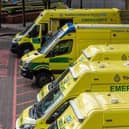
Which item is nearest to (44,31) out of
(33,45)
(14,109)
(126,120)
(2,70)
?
(33,45)

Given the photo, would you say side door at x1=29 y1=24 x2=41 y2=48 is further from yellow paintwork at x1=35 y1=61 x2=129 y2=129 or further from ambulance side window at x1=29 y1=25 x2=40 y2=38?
yellow paintwork at x1=35 y1=61 x2=129 y2=129

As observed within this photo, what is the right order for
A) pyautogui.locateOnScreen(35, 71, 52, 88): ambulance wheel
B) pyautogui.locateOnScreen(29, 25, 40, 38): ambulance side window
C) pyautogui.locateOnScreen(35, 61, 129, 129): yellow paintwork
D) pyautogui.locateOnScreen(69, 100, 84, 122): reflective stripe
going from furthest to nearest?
pyautogui.locateOnScreen(29, 25, 40, 38): ambulance side window, pyautogui.locateOnScreen(35, 71, 52, 88): ambulance wheel, pyautogui.locateOnScreen(35, 61, 129, 129): yellow paintwork, pyautogui.locateOnScreen(69, 100, 84, 122): reflective stripe

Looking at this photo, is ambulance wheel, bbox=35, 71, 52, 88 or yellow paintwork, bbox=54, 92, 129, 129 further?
ambulance wheel, bbox=35, 71, 52, 88

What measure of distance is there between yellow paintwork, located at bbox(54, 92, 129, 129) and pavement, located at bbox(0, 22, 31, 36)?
24.3 meters

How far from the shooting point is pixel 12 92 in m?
20.5

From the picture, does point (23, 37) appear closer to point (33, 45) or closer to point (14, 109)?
point (33, 45)

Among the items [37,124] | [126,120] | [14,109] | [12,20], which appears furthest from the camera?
[12,20]

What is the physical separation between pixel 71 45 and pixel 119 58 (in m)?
3.59

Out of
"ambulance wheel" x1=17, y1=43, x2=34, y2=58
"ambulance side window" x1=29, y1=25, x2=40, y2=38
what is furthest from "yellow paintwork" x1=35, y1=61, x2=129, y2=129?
"ambulance wheel" x1=17, y1=43, x2=34, y2=58

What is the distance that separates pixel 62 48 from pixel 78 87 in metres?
7.22

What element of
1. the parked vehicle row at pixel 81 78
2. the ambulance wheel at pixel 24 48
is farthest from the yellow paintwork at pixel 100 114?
the ambulance wheel at pixel 24 48

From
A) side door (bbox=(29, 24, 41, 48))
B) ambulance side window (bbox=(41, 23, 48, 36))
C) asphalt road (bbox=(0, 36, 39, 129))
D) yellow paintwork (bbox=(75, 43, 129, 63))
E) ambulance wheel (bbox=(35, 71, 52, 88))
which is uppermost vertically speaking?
yellow paintwork (bbox=(75, 43, 129, 63))

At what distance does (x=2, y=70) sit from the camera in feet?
79.6

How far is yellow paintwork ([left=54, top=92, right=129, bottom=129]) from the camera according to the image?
9.15 metres
